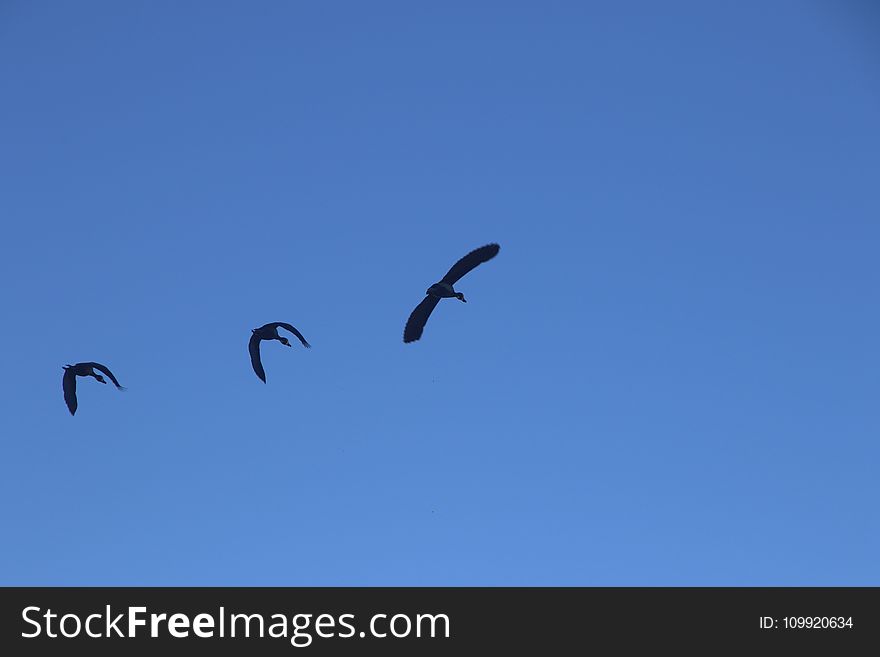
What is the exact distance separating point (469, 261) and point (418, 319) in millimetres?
3428

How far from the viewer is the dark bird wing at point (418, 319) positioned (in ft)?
195

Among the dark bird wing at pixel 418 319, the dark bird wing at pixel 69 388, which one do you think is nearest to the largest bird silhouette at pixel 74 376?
the dark bird wing at pixel 69 388

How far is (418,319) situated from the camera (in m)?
59.6

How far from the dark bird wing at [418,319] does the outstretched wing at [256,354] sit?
6845mm

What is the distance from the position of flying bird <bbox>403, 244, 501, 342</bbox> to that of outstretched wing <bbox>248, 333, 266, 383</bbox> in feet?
22.5

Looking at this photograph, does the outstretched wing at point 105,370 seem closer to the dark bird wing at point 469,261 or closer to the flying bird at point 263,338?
the flying bird at point 263,338

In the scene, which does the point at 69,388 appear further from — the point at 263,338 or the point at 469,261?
the point at 469,261

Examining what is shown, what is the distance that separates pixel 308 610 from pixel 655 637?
38.3 ft

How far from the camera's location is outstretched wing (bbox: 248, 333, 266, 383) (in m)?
61.4

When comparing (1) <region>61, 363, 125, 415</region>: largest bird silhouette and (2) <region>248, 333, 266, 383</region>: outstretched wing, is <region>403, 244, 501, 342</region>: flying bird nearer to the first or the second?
(2) <region>248, 333, 266, 383</region>: outstretched wing

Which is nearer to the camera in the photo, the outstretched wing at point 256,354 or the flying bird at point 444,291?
the flying bird at point 444,291

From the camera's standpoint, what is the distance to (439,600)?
156ft

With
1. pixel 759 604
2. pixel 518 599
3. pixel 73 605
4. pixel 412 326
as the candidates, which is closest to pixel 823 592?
pixel 759 604

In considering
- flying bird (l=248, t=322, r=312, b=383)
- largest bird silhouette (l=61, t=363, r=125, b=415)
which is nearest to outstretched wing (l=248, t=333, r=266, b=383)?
flying bird (l=248, t=322, r=312, b=383)
